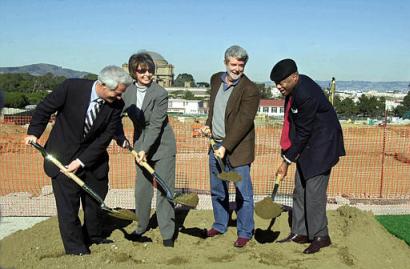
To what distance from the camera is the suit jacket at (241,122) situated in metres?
4.66

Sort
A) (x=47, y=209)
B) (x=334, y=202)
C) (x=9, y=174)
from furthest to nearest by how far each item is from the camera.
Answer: (x=9, y=174)
(x=334, y=202)
(x=47, y=209)

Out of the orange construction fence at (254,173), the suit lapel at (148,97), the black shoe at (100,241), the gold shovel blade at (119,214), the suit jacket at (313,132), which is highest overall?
the suit lapel at (148,97)

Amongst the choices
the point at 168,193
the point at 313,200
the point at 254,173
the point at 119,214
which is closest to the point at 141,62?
the point at 168,193

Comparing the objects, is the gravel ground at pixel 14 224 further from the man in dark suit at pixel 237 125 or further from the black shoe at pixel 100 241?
the man in dark suit at pixel 237 125

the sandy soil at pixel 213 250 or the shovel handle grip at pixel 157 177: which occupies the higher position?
the shovel handle grip at pixel 157 177

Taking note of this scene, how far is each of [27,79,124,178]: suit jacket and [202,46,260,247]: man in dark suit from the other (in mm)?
1041

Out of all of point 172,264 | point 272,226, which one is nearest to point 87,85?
point 172,264

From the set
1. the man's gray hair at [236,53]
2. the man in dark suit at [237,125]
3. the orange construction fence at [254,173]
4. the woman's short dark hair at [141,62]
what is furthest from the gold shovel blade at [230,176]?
the orange construction fence at [254,173]

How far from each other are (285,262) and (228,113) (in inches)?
60.3

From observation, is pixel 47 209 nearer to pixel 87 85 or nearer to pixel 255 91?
pixel 87 85

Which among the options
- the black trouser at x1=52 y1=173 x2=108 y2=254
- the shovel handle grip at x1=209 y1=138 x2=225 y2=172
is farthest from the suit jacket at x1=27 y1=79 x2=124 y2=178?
the shovel handle grip at x1=209 y1=138 x2=225 y2=172

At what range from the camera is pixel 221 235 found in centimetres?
531

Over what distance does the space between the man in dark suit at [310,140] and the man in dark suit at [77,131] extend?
1.50 m

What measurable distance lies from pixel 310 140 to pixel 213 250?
4.83 feet
